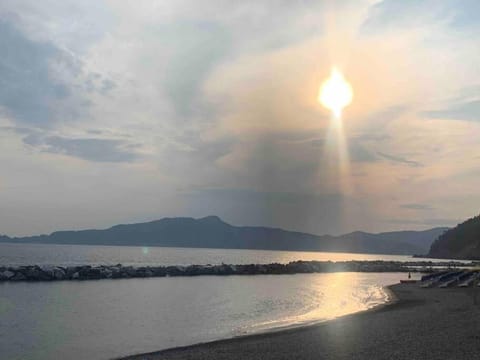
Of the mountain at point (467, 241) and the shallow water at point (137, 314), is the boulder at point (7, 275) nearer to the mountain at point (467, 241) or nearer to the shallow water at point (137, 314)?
the shallow water at point (137, 314)

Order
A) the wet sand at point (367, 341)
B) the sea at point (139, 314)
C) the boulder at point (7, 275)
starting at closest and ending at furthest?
the wet sand at point (367, 341)
the sea at point (139, 314)
the boulder at point (7, 275)

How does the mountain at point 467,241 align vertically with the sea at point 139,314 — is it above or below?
above

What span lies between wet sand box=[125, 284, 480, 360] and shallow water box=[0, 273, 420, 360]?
2.06m

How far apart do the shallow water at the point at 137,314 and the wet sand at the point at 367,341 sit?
2.06 m

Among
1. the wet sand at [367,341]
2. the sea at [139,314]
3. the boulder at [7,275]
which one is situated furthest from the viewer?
the boulder at [7,275]

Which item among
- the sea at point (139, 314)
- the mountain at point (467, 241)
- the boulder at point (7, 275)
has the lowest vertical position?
the sea at point (139, 314)

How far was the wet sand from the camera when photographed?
1478 cm

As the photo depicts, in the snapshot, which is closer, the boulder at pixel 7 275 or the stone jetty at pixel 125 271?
the boulder at pixel 7 275

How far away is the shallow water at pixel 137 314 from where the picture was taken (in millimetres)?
18594

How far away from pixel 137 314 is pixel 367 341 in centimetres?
1340

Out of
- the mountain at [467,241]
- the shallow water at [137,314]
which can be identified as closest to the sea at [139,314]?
the shallow water at [137,314]

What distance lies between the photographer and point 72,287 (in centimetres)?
4128

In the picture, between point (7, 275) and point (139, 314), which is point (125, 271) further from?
point (139, 314)

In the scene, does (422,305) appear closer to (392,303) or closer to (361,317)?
(392,303)
